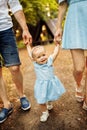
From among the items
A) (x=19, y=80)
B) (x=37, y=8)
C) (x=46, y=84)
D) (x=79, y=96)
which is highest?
(x=46, y=84)

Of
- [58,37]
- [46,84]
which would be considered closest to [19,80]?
[46,84]

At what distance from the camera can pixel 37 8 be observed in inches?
496

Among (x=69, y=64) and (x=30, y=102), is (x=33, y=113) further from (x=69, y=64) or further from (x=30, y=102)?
(x=69, y=64)

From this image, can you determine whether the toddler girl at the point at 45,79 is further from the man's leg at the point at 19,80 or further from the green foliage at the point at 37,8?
the green foliage at the point at 37,8

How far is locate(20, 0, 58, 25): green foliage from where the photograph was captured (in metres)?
11.7

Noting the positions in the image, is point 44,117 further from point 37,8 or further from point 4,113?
point 37,8

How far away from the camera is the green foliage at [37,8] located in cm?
1172

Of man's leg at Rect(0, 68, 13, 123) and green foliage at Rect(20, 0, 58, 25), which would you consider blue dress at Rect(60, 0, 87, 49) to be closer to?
man's leg at Rect(0, 68, 13, 123)

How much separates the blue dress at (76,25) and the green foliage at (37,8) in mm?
7897

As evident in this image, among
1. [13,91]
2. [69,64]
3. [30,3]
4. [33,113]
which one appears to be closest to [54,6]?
[30,3]

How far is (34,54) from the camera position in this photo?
12.2 feet

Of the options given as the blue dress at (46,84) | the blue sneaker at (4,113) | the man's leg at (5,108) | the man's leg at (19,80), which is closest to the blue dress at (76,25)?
the blue dress at (46,84)

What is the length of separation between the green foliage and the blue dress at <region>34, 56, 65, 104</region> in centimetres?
795

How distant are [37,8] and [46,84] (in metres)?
9.18
